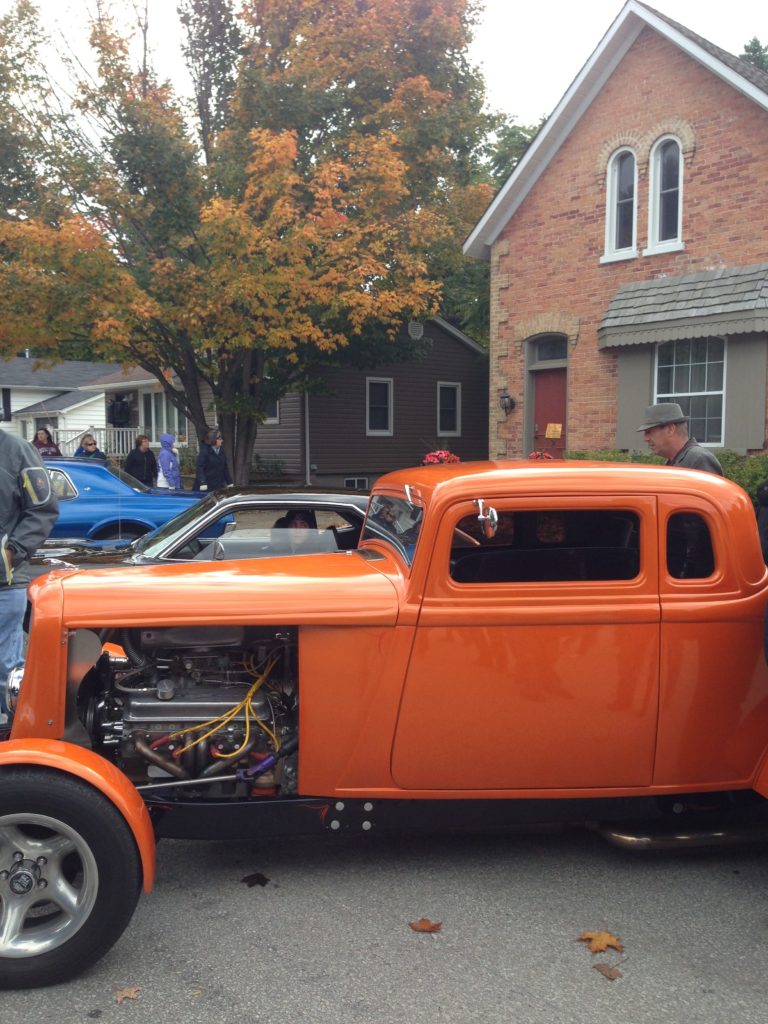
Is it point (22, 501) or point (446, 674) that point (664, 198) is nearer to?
point (22, 501)

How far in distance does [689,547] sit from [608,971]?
1.60 meters

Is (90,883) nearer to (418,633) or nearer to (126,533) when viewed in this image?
(418,633)

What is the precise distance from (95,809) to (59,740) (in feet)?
1.32

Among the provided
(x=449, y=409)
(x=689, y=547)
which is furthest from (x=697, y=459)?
(x=449, y=409)

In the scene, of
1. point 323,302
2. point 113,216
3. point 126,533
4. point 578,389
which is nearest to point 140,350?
point 113,216

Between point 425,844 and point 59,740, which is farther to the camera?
point 425,844

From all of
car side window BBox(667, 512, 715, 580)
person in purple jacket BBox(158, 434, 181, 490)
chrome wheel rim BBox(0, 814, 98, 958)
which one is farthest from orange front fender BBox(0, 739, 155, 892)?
person in purple jacket BBox(158, 434, 181, 490)

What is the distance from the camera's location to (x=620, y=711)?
3508 millimetres

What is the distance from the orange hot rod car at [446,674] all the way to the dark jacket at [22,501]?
0.87m

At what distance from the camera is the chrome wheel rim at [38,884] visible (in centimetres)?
299

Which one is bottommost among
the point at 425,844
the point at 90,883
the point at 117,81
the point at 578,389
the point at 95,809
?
the point at 425,844

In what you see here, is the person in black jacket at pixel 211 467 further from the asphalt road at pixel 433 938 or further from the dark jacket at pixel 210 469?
the asphalt road at pixel 433 938

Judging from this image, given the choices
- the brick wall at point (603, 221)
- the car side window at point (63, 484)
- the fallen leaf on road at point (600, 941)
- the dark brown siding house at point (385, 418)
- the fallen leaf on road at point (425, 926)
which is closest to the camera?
the fallen leaf on road at point (600, 941)

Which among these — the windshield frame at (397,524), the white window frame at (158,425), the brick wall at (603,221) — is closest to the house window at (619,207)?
the brick wall at (603,221)
